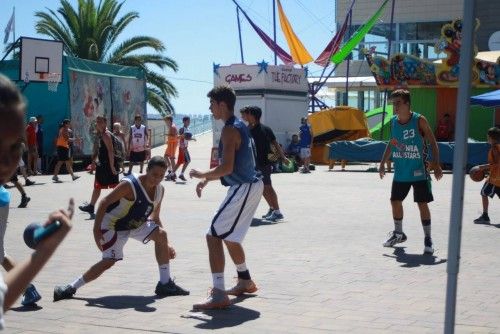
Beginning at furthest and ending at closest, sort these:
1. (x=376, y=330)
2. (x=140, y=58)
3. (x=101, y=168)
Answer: (x=140, y=58), (x=101, y=168), (x=376, y=330)

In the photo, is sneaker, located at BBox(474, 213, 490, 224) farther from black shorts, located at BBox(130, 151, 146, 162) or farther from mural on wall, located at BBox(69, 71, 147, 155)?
mural on wall, located at BBox(69, 71, 147, 155)

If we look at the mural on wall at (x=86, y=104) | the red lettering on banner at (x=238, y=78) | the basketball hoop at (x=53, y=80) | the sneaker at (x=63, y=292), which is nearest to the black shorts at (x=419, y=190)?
the sneaker at (x=63, y=292)

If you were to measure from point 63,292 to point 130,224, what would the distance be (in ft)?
2.48

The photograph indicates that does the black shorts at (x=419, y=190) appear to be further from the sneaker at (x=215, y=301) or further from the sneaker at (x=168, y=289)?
the sneaker at (x=215, y=301)

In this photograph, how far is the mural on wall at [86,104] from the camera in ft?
90.4

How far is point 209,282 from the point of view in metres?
7.91

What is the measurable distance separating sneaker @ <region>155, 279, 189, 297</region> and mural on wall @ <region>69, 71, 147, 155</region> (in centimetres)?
2077

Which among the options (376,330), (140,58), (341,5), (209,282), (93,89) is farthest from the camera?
(341,5)

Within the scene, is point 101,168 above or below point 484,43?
below

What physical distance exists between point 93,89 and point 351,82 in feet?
80.2

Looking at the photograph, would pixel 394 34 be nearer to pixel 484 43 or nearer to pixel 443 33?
pixel 484 43

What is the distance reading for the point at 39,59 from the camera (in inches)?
1036

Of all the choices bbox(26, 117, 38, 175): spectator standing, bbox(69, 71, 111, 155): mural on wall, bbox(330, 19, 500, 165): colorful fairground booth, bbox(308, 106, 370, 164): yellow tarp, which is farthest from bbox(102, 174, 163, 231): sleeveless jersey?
bbox(308, 106, 370, 164): yellow tarp

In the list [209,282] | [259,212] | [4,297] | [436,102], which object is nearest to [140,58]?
[436,102]
